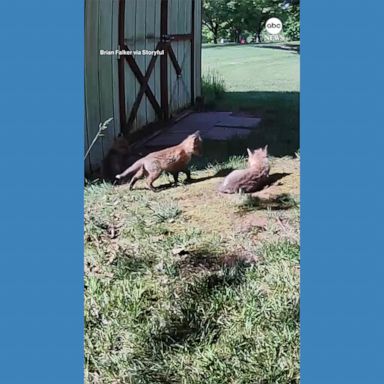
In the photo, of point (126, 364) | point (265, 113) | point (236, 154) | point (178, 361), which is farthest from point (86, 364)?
point (265, 113)

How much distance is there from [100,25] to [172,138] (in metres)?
0.55

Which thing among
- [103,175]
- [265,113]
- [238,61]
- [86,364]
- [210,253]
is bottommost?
[86,364]

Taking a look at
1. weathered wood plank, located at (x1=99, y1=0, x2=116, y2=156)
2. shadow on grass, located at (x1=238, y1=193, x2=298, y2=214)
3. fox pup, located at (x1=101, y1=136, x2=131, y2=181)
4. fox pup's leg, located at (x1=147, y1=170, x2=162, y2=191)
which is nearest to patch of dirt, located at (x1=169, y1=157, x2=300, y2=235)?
shadow on grass, located at (x1=238, y1=193, x2=298, y2=214)

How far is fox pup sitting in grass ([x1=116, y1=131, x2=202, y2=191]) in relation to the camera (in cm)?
299

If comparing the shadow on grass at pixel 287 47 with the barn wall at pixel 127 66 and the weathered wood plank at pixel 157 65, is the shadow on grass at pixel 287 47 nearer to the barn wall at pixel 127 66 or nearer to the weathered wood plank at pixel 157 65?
the barn wall at pixel 127 66

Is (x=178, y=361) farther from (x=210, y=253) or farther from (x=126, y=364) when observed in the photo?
(x=210, y=253)

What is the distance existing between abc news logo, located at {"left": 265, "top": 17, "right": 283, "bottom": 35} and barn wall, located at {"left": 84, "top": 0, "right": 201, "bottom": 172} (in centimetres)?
29

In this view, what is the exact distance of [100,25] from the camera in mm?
2900

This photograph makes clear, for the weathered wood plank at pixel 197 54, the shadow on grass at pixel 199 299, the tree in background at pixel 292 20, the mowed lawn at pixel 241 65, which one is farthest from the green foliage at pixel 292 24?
the shadow on grass at pixel 199 299

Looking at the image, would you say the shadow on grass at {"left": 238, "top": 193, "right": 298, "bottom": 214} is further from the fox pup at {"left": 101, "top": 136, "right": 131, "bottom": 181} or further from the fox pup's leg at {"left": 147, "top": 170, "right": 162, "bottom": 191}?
the fox pup at {"left": 101, "top": 136, "right": 131, "bottom": 181}

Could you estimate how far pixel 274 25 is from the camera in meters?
2.89

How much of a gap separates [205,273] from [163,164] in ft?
1.62

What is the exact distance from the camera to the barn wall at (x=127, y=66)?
9.52ft

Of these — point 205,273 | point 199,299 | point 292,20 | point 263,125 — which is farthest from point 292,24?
point 199,299
